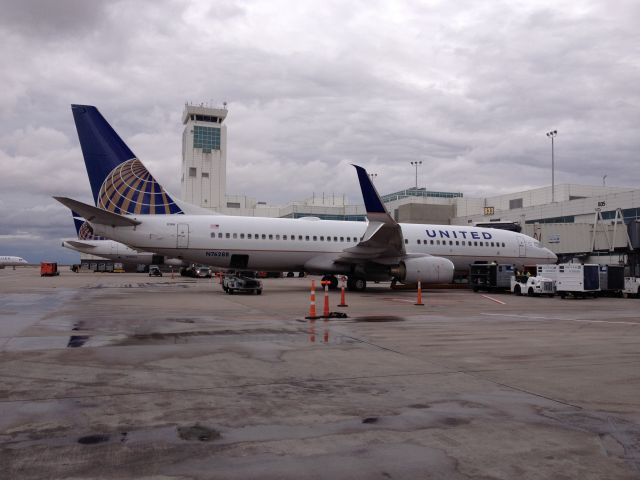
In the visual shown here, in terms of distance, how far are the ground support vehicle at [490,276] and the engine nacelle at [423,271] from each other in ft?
13.3

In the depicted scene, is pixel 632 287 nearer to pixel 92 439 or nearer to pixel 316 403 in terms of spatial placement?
pixel 316 403

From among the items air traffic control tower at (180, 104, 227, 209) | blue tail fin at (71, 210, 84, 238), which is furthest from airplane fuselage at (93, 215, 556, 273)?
air traffic control tower at (180, 104, 227, 209)

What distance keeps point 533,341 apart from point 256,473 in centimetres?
798

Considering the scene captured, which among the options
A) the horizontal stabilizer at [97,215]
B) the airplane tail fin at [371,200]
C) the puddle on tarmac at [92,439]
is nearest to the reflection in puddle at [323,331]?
the puddle on tarmac at [92,439]

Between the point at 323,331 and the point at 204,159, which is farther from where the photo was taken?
the point at 204,159

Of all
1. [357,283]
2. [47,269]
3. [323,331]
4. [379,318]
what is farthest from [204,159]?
[323,331]

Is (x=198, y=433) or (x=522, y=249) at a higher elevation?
(x=522, y=249)

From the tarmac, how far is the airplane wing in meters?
12.1

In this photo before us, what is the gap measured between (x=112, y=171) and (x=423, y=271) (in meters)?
14.4

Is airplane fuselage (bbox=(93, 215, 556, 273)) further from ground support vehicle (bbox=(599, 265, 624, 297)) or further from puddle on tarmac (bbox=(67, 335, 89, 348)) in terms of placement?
puddle on tarmac (bbox=(67, 335, 89, 348))

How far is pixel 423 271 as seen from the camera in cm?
2412

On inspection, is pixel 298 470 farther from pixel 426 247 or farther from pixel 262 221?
pixel 426 247

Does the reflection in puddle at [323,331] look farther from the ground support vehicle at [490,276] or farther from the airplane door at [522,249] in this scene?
the airplane door at [522,249]

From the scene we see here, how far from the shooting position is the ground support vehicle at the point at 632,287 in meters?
24.3
